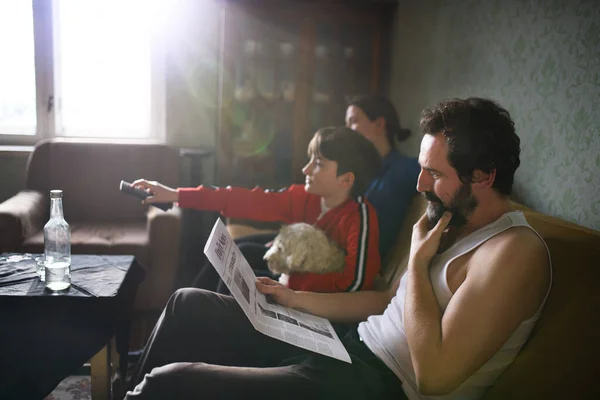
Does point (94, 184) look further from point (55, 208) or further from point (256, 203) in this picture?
point (55, 208)

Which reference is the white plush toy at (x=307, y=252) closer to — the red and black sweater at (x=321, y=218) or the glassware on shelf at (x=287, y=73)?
the red and black sweater at (x=321, y=218)

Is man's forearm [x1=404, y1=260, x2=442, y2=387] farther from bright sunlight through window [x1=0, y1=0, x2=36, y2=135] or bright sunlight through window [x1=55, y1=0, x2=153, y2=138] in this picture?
bright sunlight through window [x1=0, y1=0, x2=36, y2=135]

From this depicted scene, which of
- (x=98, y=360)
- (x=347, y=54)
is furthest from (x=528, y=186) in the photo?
(x=347, y=54)

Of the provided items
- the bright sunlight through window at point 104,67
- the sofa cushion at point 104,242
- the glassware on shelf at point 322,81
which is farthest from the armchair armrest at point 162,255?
the bright sunlight through window at point 104,67

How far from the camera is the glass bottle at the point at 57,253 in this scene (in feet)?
4.87

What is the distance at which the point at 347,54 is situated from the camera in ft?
11.0

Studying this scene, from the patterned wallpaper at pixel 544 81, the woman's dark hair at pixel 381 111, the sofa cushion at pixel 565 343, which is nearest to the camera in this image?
the sofa cushion at pixel 565 343

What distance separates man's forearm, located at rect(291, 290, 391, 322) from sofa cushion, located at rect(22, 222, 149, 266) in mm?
1290

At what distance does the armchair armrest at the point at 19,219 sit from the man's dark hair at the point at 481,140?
2.12 m

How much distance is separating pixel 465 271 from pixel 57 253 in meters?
1.17

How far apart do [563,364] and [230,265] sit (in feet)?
2.44

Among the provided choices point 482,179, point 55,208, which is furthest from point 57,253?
point 482,179

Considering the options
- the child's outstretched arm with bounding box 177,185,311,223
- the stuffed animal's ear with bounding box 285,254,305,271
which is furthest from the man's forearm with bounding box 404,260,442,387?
the child's outstretched arm with bounding box 177,185,311,223

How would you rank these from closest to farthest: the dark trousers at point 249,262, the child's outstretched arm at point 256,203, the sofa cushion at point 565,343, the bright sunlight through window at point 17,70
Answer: the sofa cushion at point 565,343
the child's outstretched arm at point 256,203
the dark trousers at point 249,262
the bright sunlight through window at point 17,70
